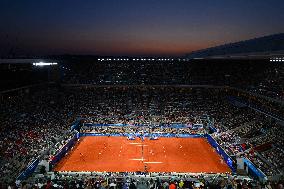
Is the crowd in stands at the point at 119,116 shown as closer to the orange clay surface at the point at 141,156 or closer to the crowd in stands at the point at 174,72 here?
the orange clay surface at the point at 141,156

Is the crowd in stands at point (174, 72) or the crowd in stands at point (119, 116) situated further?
the crowd in stands at point (174, 72)

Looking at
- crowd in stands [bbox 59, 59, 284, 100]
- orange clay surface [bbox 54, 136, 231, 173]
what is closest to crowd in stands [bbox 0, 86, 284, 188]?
orange clay surface [bbox 54, 136, 231, 173]

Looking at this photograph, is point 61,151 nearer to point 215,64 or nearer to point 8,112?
point 8,112

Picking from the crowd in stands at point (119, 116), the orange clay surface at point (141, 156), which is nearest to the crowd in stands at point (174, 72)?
the crowd in stands at point (119, 116)

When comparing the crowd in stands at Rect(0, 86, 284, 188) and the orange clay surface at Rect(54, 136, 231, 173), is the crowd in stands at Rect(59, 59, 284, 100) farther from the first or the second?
the orange clay surface at Rect(54, 136, 231, 173)

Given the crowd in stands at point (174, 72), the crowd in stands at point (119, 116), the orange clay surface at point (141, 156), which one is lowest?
the orange clay surface at point (141, 156)

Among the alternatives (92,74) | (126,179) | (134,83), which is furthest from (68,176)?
(92,74)
